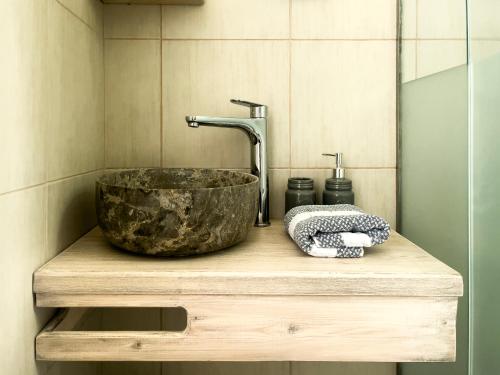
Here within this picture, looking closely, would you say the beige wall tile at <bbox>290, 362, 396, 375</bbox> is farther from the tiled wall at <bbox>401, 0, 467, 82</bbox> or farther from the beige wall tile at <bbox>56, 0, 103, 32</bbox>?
the beige wall tile at <bbox>56, 0, 103, 32</bbox>

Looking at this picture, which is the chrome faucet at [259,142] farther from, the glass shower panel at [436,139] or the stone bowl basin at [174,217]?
the glass shower panel at [436,139]

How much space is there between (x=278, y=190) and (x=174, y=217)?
538mm

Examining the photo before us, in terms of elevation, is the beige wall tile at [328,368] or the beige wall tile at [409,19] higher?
the beige wall tile at [409,19]

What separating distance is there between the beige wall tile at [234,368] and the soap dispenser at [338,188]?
1.59 ft

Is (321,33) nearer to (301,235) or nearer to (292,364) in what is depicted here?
(301,235)

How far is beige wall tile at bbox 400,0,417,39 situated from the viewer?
1220 millimetres

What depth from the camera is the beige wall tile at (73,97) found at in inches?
36.9

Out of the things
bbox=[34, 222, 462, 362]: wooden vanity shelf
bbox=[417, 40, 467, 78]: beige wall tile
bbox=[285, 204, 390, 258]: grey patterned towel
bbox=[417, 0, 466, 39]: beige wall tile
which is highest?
bbox=[417, 0, 466, 39]: beige wall tile

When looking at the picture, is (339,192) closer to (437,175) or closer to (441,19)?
(437,175)
